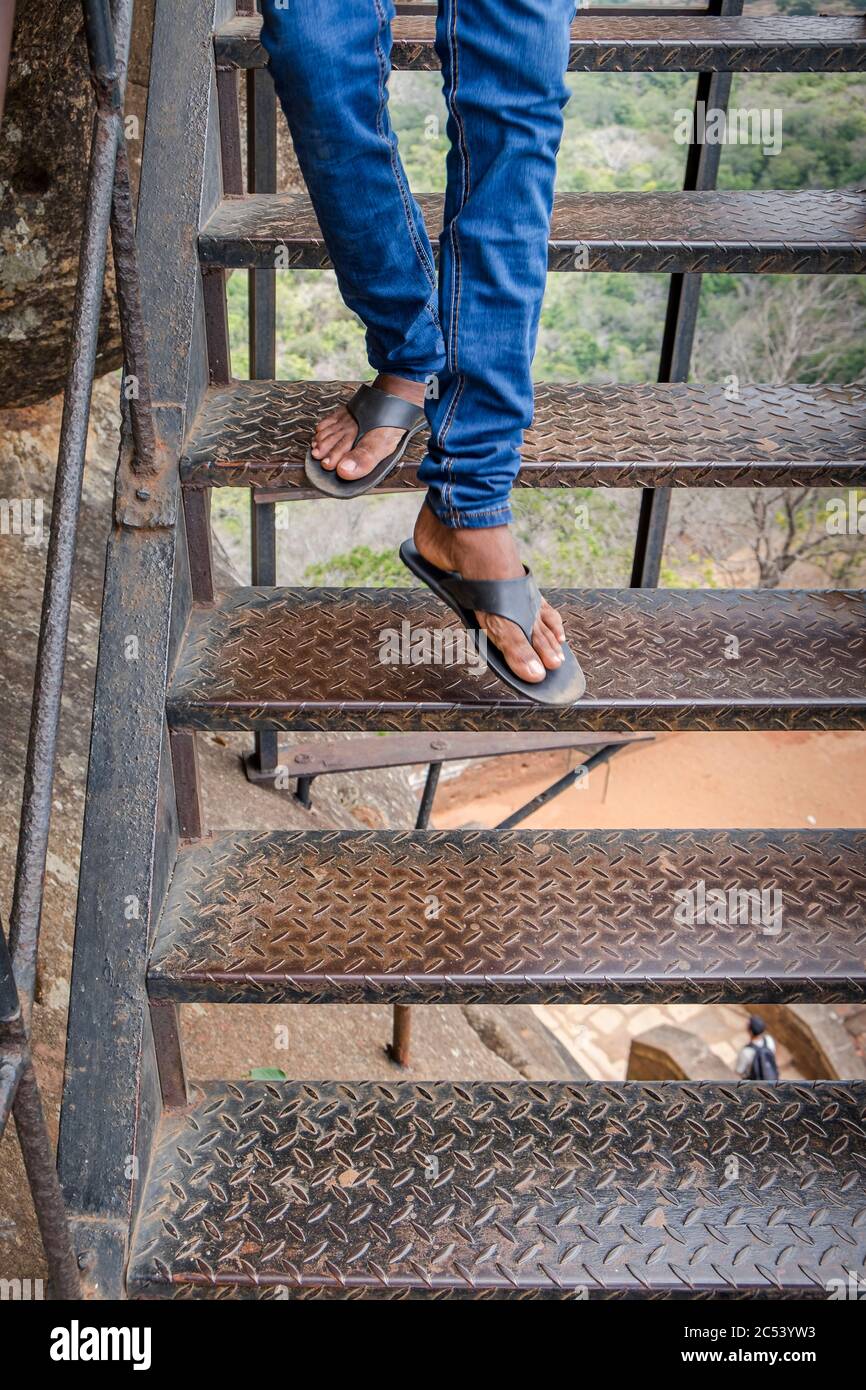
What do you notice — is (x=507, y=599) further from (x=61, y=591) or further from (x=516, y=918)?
(x=61, y=591)

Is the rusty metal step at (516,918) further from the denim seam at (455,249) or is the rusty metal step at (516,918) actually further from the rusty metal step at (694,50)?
the rusty metal step at (694,50)

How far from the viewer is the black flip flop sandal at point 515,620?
1686 mm

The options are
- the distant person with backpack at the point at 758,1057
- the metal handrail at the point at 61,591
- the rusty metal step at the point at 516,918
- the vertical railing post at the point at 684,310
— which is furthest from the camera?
the distant person with backpack at the point at 758,1057

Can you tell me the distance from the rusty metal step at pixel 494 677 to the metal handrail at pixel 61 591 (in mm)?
381

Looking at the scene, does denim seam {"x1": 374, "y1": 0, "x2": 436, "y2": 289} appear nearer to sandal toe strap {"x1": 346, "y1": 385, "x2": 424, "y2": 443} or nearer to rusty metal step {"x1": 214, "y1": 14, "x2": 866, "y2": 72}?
sandal toe strap {"x1": 346, "y1": 385, "x2": 424, "y2": 443}

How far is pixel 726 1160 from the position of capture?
1.56m

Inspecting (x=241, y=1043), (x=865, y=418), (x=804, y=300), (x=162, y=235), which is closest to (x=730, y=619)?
(x=865, y=418)

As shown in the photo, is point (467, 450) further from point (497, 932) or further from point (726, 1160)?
point (726, 1160)

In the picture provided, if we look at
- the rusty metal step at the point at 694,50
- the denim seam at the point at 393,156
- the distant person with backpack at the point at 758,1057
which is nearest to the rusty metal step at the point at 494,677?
the denim seam at the point at 393,156

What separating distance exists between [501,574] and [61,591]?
66 cm

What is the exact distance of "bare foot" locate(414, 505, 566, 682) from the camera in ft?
5.53

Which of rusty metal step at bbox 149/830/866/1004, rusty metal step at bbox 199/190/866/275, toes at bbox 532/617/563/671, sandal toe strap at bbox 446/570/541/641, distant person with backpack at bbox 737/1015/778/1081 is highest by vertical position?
rusty metal step at bbox 199/190/866/275

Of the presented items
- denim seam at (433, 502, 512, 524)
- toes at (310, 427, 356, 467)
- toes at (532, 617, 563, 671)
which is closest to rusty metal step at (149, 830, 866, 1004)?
toes at (532, 617, 563, 671)

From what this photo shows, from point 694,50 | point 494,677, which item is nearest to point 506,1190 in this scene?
point 494,677
